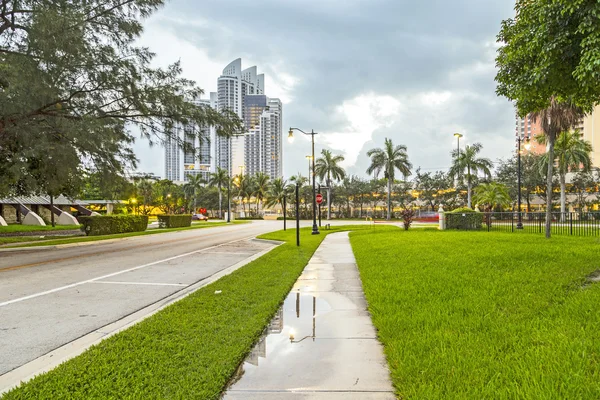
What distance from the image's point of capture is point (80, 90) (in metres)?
15.5

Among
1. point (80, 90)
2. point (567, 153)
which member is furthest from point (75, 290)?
point (567, 153)

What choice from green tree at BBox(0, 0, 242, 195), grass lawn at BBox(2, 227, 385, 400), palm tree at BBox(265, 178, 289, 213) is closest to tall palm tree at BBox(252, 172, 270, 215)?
palm tree at BBox(265, 178, 289, 213)

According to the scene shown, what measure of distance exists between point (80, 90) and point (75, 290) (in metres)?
10.8

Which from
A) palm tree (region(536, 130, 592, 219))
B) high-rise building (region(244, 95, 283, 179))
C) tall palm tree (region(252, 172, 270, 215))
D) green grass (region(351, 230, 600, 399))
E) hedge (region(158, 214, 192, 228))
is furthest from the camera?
high-rise building (region(244, 95, 283, 179))

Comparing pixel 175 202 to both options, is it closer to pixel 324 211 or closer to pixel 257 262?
pixel 324 211

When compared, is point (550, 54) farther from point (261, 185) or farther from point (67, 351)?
point (261, 185)

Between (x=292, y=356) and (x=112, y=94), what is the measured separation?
53.4 ft

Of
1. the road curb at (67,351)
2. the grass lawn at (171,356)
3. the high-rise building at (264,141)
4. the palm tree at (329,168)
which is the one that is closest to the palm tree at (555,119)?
the grass lawn at (171,356)

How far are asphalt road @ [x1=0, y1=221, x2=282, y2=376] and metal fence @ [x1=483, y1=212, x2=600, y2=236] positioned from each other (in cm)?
1798

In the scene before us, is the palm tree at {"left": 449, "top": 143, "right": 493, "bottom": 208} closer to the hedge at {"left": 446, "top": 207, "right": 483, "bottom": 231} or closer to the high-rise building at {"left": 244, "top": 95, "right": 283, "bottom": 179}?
the hedge at {"left": 446, "top": 207, "right": 483, "bottom": 231}

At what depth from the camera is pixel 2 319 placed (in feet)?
19.2

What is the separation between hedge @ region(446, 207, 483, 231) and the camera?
26.5 m

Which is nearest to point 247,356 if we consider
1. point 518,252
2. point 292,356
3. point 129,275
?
point 292,356

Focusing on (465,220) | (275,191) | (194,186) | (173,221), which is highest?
(194,186)
